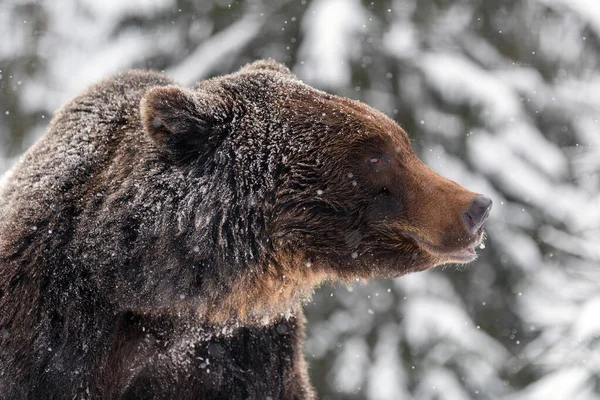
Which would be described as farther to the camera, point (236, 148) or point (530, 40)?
point (530, 40)

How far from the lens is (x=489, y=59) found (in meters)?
8.25

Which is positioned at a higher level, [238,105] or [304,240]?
[238,105]

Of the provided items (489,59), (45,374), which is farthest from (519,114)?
(45,374)

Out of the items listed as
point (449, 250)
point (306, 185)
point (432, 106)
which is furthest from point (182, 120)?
point (432, 106)

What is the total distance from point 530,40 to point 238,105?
19.7 ft

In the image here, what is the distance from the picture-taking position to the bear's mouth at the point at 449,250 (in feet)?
9.14

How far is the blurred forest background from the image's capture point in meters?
7.72

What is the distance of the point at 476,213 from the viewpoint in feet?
8.83

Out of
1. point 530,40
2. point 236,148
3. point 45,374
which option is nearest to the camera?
point 45,374

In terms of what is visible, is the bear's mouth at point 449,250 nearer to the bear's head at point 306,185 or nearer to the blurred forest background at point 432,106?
the bear's head at point 306,185

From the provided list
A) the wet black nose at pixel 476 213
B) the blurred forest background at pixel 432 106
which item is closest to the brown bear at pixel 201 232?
the wet black nose at pixel 476 213

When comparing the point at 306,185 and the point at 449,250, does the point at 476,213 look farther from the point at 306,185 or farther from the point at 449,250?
the point at 306,185

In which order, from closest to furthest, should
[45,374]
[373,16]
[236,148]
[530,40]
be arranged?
[45,374] < [236,148] < [373,16] < [530,40]

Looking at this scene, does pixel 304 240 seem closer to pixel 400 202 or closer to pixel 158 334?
pixel 400 202
